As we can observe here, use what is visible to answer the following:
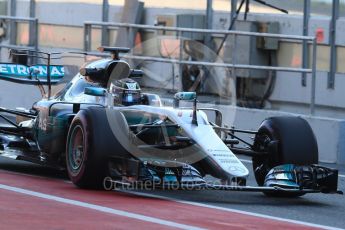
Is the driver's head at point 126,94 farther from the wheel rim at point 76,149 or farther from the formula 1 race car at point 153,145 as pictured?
the wheel rim at point 76,149

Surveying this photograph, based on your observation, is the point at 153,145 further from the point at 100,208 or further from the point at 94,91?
the point at 100,208

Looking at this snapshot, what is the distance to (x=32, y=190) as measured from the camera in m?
11.1

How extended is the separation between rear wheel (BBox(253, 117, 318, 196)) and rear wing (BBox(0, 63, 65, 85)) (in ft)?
11.1

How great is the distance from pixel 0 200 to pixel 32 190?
0.97 meters

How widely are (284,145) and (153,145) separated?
1.45 metres

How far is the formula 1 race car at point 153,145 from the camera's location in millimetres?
10930

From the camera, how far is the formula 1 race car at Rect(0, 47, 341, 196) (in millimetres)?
10930

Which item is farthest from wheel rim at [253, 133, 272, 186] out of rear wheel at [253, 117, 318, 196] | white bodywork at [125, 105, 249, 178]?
white bodywork at [125, 105, 249, 178]

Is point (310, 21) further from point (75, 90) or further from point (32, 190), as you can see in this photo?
point (32, 190)

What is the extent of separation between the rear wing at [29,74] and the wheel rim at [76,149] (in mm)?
2645

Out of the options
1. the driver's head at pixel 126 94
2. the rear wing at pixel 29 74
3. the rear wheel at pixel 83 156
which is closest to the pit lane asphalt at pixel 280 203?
the rear wheel at pixel 83 156

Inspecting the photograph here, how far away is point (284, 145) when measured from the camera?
459 inches

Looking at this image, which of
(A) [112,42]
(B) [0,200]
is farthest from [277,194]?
(A) [112,42]

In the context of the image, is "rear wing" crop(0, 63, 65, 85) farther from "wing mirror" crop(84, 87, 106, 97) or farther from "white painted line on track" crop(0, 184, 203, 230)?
"white painted line on track" crop(0, 184, 203, 230)
